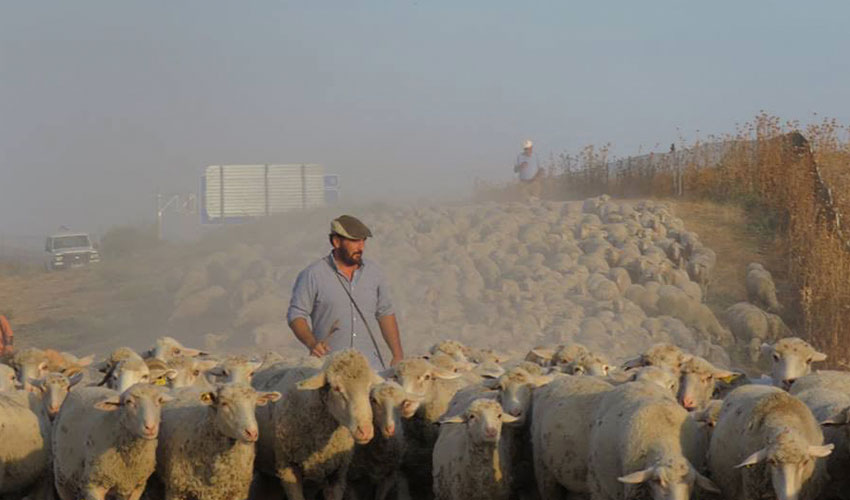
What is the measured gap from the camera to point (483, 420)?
8867 mm

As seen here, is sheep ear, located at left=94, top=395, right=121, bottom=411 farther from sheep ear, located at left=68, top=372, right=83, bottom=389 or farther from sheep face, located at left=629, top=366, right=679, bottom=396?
sheep face, located at left=629, top=366, right=679, bottom=396

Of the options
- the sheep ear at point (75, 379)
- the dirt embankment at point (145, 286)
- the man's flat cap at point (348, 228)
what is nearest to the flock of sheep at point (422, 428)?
the sheep ear at point (75, 379)

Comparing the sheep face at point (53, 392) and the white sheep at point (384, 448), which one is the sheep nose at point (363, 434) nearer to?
the white sheep at point (384, 448)

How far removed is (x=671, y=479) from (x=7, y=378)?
6.18 meters

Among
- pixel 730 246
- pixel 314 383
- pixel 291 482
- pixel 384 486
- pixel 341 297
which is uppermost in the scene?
pixel 341 297

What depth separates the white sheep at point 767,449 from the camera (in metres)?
7.52

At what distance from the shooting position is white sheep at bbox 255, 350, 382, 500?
895cm

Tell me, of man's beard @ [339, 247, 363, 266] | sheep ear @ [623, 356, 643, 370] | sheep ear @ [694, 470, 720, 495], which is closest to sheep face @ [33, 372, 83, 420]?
man's beard @ [339, 247, 363, 266]

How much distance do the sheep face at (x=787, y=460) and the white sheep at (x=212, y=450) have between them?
10.7ft

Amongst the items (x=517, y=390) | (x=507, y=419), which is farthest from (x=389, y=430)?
(x=517, y=390)

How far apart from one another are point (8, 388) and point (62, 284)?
23629 mm

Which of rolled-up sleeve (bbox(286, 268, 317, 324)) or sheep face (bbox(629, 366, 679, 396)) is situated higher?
rolled-up sleeve (bbox(286, 268, 317, 324))

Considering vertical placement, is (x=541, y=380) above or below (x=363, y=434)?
above

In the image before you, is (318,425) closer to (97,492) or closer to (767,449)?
(97,492)
